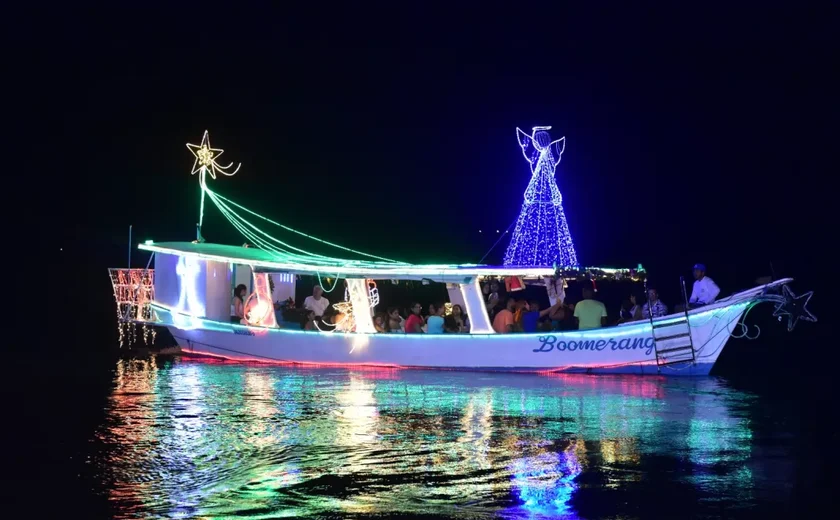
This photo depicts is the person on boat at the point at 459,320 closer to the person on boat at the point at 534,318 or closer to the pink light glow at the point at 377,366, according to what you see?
the pink light glow at the point at 377,366

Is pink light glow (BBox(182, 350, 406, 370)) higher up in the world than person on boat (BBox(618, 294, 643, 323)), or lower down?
lower down

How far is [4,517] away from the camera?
826 centimetres

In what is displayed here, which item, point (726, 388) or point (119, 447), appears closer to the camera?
point (119, 447)

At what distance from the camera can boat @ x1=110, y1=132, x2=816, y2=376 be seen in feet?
64.8

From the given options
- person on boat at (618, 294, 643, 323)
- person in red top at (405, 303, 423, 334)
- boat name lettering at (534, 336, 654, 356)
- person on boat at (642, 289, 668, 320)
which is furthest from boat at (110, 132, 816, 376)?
person on boat at (618, 294, 643, 323)

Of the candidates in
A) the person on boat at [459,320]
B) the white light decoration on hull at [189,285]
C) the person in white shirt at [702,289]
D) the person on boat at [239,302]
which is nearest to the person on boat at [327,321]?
the person on boat at [239,302]

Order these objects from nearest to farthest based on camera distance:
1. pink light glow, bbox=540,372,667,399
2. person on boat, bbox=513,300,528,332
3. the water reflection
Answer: the water reflection → pink light glow, bbox=540,372,667,399 → person on boat, bbox=513,300,528,332

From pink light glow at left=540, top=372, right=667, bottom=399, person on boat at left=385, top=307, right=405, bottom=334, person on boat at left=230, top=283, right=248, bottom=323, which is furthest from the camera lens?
person on boat at left=230, top=283, right=248, bottom=323

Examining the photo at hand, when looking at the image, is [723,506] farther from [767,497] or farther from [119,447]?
[119,447]

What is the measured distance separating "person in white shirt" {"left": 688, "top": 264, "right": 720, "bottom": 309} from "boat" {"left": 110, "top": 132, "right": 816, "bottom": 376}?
19.6 inches

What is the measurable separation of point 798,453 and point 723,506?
314cm

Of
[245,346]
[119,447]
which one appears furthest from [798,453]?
[245,346]

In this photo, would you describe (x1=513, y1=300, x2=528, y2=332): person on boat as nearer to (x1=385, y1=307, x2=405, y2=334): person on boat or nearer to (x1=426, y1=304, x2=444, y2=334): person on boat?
(x1=426, y1=304, x2=444, y2=334): person on boat

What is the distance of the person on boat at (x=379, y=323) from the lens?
22469mm
